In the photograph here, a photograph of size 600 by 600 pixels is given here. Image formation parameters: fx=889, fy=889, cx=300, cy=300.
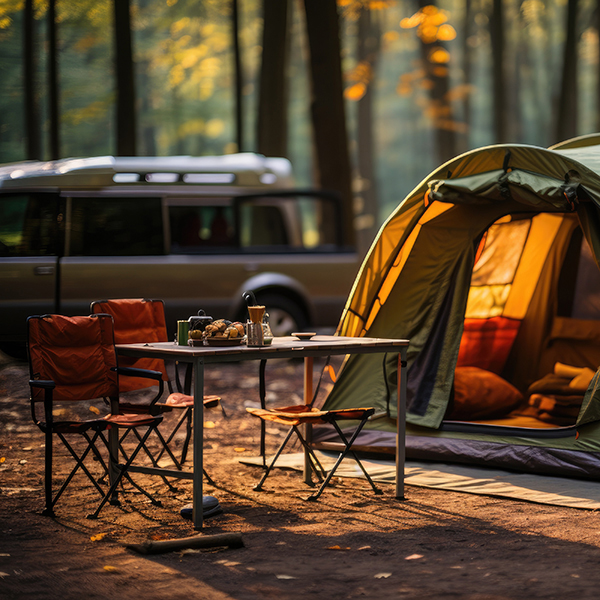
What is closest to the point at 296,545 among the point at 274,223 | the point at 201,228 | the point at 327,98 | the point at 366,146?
the point at 201,228

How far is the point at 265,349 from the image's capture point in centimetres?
471

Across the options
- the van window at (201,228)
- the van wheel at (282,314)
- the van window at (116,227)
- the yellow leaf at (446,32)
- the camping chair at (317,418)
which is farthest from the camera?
the yellow leaf at (446,32)

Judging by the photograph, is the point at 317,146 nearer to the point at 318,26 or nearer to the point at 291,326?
the point at 318,26

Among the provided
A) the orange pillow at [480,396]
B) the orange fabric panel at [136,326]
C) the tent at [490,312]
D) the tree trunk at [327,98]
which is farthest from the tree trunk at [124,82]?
the orange fabric panel at [136,326]

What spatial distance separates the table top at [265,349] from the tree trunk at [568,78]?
12.3 metres

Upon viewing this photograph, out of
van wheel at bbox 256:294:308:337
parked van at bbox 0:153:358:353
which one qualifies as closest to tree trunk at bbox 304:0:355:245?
parked van at bbox 0:153:358:353

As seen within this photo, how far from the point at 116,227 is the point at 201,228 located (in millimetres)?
989

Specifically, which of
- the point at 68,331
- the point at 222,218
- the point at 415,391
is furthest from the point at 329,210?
the point at 68,331

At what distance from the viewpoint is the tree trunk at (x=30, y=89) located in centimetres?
1479

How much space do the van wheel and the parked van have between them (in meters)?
0.01

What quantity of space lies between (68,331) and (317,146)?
7.30 meters

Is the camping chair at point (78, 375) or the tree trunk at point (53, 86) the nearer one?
the camping chair at point (78, 375)

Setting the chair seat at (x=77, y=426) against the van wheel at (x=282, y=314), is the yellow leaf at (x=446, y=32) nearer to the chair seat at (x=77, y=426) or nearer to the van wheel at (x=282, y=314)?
the van wheel at (x=282, y=314)

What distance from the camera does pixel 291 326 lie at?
10.1 m
